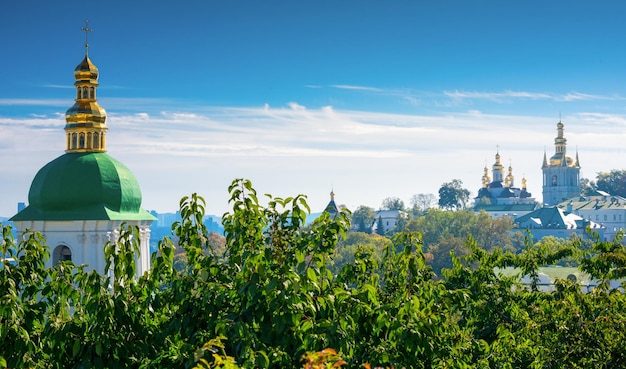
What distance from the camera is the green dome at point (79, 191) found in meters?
20.9

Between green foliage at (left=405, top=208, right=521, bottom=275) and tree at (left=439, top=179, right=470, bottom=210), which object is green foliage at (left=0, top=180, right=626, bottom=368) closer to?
green foliage at (left=405, top=208, right=521, bottom=275)

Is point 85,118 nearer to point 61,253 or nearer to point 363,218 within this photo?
point 61,253

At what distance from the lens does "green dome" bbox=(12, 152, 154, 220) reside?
20.9 m

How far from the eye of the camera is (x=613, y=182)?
138 meters

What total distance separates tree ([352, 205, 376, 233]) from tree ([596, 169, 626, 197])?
38550mm

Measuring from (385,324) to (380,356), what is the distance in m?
0.22

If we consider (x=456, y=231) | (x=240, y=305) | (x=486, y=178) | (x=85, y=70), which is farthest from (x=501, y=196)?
(x=240, y=305)

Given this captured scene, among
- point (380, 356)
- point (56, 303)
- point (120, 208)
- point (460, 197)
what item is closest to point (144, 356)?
point (56, 303)

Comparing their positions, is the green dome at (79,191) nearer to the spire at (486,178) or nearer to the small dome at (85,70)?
the small dome at (85,70)

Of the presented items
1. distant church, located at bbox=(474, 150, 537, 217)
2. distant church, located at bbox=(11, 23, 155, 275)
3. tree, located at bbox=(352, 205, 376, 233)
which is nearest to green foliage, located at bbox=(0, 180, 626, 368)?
distant church, located at bbox=(11, 23, 155, 275)

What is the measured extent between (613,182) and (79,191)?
126 m

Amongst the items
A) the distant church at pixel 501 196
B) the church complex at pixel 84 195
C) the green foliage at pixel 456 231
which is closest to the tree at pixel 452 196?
the distant church at pixel 501 196

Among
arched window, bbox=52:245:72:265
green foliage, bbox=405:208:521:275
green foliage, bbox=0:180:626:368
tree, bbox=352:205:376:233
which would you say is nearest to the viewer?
green foliage, bbox=0:180:626:368

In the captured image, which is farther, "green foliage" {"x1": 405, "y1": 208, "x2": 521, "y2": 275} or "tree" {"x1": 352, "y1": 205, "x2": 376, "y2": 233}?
"tree" {"x1": 352, "y1": 205, "x2": 376, "y2": 233}
